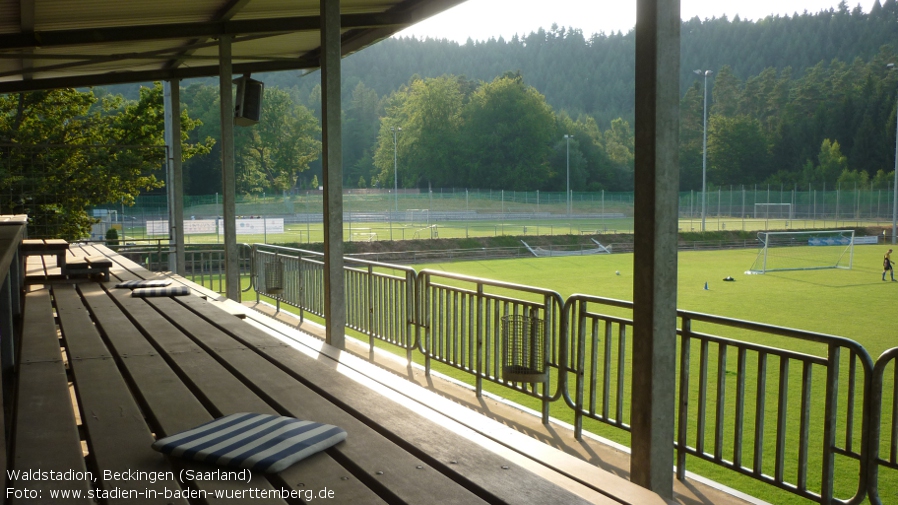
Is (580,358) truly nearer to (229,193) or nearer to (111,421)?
(111,421)

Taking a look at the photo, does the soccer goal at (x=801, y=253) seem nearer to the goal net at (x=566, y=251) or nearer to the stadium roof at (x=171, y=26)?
the goal net at (x=566, y=251)

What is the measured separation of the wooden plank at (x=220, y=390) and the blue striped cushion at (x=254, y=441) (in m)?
0.04

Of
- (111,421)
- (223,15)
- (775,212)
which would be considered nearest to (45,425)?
(111,421)

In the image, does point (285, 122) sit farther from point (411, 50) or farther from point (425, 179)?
point (411, 50)

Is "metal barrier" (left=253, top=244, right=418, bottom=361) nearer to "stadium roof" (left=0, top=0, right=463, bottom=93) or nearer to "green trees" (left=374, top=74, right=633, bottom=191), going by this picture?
"stadium roof" (left=0, top=0, right=463, bottom=93)

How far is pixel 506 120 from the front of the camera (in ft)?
266

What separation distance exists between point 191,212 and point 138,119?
27.1 m

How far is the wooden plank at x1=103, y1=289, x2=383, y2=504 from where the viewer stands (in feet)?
6.39

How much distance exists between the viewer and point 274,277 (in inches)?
405

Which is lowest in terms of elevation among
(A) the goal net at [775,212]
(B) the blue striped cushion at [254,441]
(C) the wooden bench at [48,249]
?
(A) the goal net at [775,212]

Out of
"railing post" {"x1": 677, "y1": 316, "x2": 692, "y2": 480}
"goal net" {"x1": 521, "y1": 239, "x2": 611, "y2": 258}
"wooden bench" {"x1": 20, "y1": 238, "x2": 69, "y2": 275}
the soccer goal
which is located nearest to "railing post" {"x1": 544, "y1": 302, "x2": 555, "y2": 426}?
"railing post" {"x1": 677, "y1": 316, "x2": 692, "y2": 480}

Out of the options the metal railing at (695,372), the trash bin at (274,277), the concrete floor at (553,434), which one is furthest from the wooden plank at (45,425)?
the trash bin at (274,277)

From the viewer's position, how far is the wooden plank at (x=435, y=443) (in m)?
1.93

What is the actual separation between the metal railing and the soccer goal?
2013 cm
